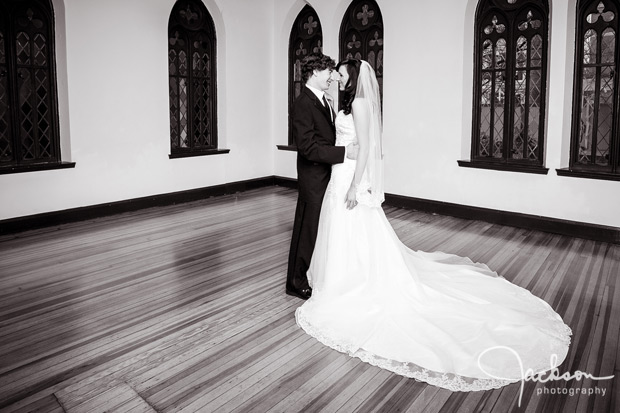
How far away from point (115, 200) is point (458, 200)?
466cm

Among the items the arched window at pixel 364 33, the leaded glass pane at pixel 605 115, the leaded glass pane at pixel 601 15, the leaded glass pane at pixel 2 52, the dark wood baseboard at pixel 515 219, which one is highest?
the arched window at pixel 364 33

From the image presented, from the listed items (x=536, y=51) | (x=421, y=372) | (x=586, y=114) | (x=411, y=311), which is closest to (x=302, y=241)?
(x=411, y=311)

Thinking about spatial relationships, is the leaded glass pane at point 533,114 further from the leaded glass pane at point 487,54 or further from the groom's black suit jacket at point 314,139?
the groom's black suit jacket at point 314,139

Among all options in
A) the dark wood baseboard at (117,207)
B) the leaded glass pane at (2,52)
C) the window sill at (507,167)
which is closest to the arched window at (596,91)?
the window sill at (507,167)

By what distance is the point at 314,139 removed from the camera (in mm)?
3656

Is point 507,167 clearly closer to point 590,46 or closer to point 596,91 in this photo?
point 596,91

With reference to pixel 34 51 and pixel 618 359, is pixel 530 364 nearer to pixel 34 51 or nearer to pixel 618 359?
pixel 618 359

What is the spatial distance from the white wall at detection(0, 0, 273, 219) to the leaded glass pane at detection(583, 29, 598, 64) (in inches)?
198

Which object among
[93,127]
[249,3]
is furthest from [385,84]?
[93,127]

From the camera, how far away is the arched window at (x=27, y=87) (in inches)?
231

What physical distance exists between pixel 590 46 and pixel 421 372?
4.77m

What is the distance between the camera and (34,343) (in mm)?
3209

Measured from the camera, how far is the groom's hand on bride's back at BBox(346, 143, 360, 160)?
3.64 m

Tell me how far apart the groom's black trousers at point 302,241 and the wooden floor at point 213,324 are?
190 mm
